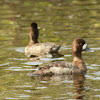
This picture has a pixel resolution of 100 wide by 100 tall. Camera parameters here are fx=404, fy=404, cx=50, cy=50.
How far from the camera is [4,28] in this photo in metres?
20.2

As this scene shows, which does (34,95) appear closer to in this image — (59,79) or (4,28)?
(59,79)

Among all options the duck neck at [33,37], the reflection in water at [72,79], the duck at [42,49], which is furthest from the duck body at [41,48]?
the reflection in water at [72,79]

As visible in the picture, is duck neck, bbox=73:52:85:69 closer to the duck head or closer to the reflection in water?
the reflection in water

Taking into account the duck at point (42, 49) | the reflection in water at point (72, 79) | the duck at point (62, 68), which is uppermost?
the duck at point (42, 49)

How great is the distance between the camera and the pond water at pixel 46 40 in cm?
1051

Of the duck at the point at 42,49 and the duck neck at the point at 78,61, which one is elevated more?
the duck at the point at 42,49

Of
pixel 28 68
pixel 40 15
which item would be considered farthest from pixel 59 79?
pixel 40 15

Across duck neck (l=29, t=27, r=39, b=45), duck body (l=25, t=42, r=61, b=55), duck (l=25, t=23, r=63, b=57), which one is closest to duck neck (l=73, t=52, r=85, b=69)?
duck (l=25, t=23, r=63, b=57)

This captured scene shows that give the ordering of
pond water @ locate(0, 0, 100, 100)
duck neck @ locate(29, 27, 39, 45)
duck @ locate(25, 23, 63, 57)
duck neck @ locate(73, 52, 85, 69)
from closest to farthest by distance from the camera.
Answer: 1. pond water @ locate(0, 0, 100, 100)
2. duck neck @ locate(73, 52, 85, 69)
3. duck @ locate(25, 23, 63, 57)
4. duck neck @ locate(29, 27, 39, 45)

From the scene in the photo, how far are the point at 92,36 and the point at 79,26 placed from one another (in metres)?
2.70

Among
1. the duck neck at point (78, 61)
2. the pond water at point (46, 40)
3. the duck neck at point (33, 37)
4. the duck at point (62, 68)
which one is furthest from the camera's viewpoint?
the duck neck at point (33, 37)

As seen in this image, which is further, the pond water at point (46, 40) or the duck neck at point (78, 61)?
the duck neck at point (78, 61)

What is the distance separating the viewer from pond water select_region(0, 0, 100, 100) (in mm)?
10508

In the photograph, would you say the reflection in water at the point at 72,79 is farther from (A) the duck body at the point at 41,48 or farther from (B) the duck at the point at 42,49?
(A) the duck body at the point at 41,48
